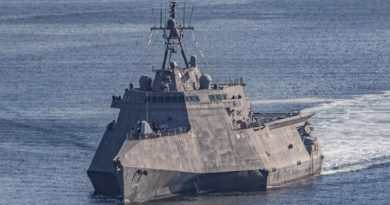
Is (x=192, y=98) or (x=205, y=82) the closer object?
(x=192, y=98)

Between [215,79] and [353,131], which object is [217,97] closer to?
[353,131]

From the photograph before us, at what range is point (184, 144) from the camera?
12025cm

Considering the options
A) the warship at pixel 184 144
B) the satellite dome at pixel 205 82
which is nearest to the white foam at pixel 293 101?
the warship at pixel 184 144

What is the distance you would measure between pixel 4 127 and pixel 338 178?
33714 mm

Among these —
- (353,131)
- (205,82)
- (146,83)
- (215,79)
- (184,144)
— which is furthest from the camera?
(215,79)

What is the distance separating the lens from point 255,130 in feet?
416

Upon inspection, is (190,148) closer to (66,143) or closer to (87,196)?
(87,196)

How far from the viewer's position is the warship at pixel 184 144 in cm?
11725

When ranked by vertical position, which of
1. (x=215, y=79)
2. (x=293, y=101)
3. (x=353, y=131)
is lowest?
(x=353, y=131)

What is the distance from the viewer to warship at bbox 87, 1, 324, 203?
4616 inches

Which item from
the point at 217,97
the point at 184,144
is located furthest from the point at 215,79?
the point at 184,144

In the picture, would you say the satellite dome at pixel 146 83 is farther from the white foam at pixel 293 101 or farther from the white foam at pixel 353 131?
the white foam at pixel 293 101

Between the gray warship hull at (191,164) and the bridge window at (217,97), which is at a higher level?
the bridge window at (217,97)

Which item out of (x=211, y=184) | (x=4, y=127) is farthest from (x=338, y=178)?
(x=4, y=127)
